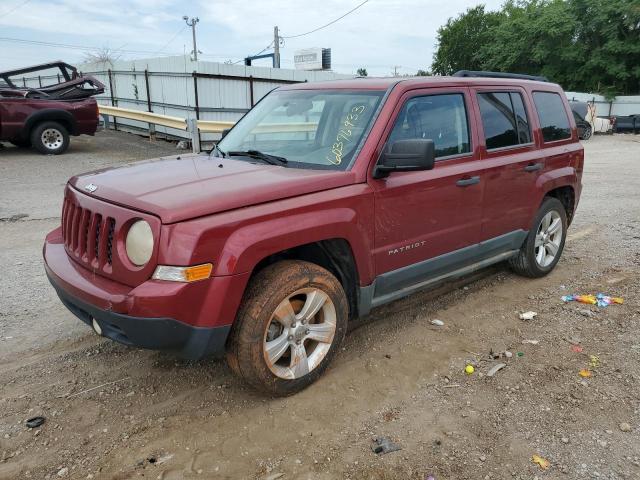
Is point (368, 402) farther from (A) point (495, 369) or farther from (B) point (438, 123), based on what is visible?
(B) point (438, 123)

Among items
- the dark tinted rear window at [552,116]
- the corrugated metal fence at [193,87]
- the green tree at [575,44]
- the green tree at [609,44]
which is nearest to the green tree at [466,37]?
the green tree at [575,44]

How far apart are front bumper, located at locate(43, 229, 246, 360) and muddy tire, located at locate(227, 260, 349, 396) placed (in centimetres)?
14

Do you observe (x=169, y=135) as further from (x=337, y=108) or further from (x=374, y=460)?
(x=374, y=460)

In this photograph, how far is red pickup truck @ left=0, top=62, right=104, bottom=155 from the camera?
38.0ft

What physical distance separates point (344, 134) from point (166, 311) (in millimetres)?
1719

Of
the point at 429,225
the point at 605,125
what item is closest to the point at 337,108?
the point at 429,225

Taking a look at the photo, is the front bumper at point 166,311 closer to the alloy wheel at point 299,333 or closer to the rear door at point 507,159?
the alloy wheel at point 299,333

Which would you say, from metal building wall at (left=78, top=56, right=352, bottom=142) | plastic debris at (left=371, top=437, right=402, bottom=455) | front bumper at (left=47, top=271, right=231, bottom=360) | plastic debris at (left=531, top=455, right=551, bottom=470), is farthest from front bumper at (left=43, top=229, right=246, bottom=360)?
metal building wall at (left=78, top=56, right=352, bottom=142)

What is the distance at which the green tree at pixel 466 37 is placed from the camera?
43.5m

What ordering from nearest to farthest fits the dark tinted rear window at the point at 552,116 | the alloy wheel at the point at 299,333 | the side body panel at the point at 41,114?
1. the alloy wheel at the point at 299,333
2. the dark tinted rear window at the point at 552,116
3. the side body panel at the point at 41,114

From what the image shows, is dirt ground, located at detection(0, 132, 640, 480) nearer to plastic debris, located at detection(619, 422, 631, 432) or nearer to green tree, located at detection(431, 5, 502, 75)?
plastic debris, located at detection(619, 422, 631, 432)

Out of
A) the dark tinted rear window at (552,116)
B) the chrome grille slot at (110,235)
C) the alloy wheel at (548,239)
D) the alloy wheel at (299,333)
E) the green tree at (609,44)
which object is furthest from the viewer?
the green tree at (609,44)

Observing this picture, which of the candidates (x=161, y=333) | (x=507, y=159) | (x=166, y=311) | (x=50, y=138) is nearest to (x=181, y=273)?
(x=166, y=311)

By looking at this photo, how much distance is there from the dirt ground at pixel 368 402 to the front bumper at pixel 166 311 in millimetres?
538
